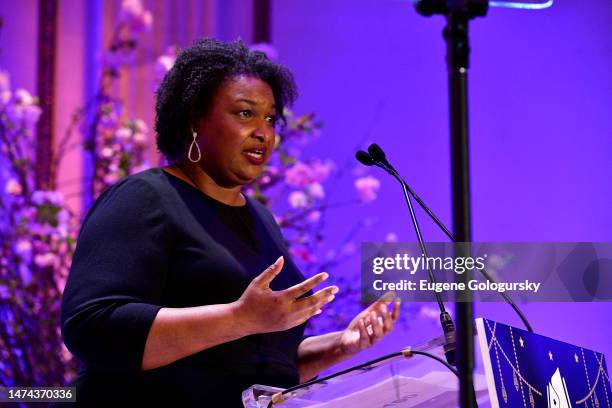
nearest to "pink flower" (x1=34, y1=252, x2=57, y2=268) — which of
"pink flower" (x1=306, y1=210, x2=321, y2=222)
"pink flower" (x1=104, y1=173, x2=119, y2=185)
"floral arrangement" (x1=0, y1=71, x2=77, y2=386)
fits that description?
"floral arrangement" (x1=0, y1=71, x2=77, y2=386)

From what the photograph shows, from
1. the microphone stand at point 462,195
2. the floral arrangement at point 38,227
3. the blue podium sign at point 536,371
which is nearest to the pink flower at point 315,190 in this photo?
the floral arrangement at point 38,227

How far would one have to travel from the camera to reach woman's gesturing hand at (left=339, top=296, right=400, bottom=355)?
6.17 ft

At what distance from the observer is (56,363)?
9.75 feet

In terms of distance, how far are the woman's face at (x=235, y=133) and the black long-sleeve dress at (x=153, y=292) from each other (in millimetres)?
113

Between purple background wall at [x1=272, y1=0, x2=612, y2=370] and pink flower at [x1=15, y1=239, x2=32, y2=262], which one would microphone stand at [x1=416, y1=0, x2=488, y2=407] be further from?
pink flower at [x1=15, y1=239, x2=32, y2=262]

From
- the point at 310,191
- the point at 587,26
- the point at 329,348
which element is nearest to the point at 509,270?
the point at 329,348

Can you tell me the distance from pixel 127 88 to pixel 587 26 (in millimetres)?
2207

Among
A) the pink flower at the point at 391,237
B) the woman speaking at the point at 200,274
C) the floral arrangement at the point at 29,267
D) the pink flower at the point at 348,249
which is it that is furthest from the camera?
the pink flower at the point at 348,249

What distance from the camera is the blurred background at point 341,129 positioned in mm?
3102

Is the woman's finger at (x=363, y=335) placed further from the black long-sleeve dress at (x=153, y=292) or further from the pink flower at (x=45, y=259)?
the pink flower at (x=45, y=259)

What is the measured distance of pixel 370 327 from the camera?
1.92 metres

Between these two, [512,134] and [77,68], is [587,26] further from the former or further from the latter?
[77,68]

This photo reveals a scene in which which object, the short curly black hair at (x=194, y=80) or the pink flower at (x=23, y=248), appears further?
the pink flower at (x=23, y=248)

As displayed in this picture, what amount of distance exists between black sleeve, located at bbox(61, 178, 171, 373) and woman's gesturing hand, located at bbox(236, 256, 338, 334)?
214 mm
